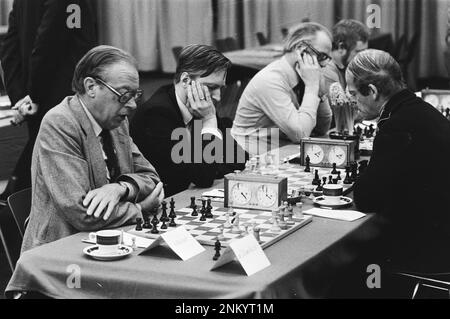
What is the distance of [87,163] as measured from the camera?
9.18ft

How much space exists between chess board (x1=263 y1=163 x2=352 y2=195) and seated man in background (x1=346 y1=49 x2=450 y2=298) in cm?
40

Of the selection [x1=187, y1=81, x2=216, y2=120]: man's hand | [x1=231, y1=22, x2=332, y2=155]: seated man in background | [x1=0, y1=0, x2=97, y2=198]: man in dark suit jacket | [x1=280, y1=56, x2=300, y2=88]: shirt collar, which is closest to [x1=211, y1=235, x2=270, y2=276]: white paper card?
[x1=187, y1=81, x2=216, y2=120]: man's hand

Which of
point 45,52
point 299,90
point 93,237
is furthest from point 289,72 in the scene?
point 93,237

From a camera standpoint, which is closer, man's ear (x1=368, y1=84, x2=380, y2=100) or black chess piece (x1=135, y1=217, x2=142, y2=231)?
black chess piece (x1=135, y1=217, x2=142, y2=231)

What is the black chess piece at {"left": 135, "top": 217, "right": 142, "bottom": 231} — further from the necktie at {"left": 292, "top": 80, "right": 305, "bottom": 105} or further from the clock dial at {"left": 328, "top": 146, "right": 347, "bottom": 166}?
the necktie at {"left": 292, "top": 80, "right": 305, "bottom": 105}

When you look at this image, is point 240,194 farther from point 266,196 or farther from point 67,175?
point 67,175

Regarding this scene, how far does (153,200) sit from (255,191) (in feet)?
1.25

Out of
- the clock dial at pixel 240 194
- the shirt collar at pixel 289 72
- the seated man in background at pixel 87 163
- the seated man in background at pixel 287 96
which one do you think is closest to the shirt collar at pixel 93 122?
the seated man in background at pixel 87 163

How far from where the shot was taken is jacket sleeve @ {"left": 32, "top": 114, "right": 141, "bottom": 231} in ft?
8.65

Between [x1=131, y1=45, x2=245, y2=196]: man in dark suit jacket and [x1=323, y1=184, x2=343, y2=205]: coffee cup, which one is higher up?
[x1=131, y1=45, x2=245, y2=196]: man in dark suit jacket

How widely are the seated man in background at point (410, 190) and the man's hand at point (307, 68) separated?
1.52 metres

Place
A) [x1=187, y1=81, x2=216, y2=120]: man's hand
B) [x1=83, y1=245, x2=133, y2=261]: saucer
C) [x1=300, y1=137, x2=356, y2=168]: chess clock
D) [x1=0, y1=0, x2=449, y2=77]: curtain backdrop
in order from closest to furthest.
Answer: [x1=83, y1=245, x2=133, y2=261]: saucer, [x1=187, y1=81, x2=216, y2=120]: man's hand, [x1=300, y1=137, x2=356, y2=168]: chess clock, [x1=0, y1=0, x2=449, y2=77]: curtain backdrop

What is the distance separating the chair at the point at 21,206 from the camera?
3.04 metres

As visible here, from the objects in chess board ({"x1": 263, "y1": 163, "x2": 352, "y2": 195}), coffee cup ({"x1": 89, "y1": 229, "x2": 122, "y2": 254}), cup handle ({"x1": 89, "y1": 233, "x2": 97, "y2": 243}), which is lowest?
chess board ({"x1": 263, "y1": 163, "x2": 352, "y2": 195})
